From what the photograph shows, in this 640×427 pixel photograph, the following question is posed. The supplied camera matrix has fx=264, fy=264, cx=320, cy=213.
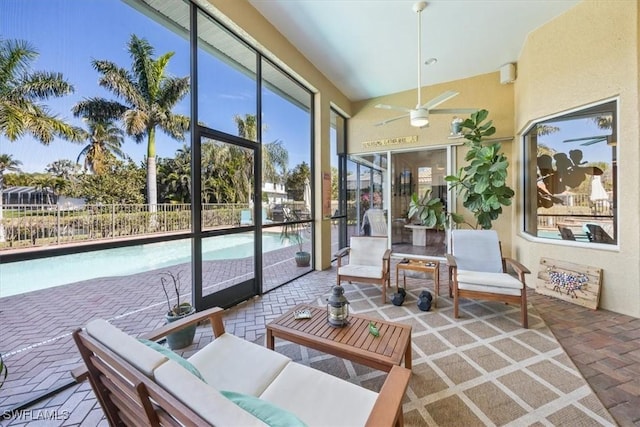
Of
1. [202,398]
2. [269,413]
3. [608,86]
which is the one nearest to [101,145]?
[202,398]

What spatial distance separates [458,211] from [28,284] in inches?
260

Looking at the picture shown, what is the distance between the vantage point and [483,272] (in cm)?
353

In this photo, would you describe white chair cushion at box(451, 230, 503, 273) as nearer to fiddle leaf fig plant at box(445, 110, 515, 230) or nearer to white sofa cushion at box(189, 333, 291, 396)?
fiddle leaf fig plant at box(445, 110, 515, 230)

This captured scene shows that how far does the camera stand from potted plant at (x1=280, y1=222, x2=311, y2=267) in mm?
A: 4680

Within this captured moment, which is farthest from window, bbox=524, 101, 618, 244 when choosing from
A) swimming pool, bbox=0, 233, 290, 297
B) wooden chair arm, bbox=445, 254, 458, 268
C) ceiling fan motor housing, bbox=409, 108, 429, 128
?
swimming pool, bbox=0, 233, 290, 297

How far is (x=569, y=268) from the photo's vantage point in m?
3.70

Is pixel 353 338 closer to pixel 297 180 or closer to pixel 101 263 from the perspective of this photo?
pixel 101 263

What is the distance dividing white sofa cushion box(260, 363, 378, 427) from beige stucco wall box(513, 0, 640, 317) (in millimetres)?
3899

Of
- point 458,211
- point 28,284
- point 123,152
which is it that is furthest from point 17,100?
point 458,211

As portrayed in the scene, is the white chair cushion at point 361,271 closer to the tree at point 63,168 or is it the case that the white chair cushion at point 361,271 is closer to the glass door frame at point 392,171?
the glass door frame at point 392,171

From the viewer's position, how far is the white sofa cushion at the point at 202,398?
71 centimetres

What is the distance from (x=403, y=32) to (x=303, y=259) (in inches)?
166

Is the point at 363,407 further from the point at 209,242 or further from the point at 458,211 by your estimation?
the point at 458,211

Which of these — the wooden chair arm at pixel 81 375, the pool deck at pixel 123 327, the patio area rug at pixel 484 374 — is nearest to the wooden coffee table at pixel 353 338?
the patio area rug at pixel 484 374
